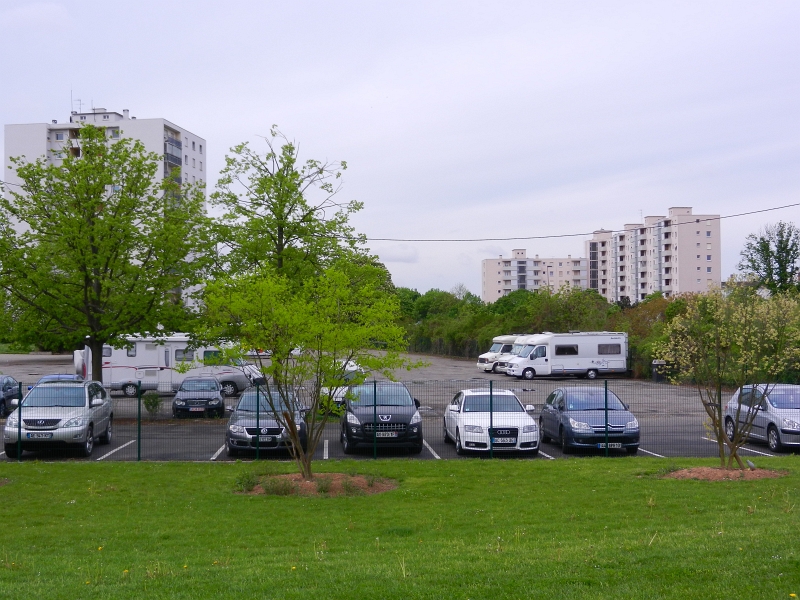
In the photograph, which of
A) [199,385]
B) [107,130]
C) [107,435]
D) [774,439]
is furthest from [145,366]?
[107,130]

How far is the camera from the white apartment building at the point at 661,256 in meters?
124

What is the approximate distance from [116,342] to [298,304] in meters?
14.9

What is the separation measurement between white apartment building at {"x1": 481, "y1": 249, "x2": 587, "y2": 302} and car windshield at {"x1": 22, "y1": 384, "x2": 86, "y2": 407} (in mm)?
154187

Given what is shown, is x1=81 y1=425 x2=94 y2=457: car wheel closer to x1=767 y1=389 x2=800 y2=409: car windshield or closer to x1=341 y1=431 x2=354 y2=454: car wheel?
x1=341 y1=431 x2=354 y2=454: car wheel

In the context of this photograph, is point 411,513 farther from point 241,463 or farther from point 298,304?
point 241,463

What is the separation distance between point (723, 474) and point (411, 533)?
7153mm

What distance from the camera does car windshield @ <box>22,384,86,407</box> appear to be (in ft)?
62.8

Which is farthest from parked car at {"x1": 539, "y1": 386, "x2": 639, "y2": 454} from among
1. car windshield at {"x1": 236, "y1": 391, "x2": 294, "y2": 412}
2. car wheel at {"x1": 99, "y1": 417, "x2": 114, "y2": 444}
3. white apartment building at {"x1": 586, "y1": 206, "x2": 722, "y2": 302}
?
white apartment building at {"x1": 586, "y1": 206, "x2": 722, "y2": 302}

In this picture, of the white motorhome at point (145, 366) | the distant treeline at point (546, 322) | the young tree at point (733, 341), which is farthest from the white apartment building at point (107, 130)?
the young tree at point (733, 341)

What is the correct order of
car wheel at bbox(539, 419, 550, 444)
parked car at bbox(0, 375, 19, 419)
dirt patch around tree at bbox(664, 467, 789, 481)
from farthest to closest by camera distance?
parked car at bbox(0, 375, 19, 419)
car wheel at bbox(539, 419, 550, 444)
dirt patch around tree at bbox(664, 467, 789, 481)

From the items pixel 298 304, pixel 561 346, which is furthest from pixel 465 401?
pixel 561 346

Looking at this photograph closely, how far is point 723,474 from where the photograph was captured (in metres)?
14.7

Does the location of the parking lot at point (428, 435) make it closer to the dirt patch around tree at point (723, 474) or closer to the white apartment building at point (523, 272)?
the dirt patch around tree at point (723, 474)

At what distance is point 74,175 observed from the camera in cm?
2528
